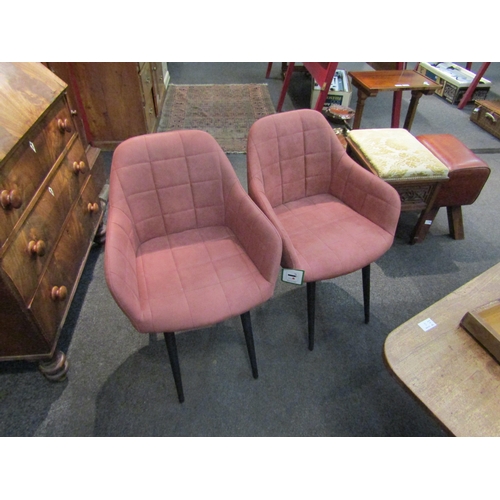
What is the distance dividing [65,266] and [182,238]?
0.52 metres

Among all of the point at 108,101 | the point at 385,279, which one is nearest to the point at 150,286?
the point at 385,279

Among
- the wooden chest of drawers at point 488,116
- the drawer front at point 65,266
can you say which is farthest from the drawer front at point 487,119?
the drawer front at point 65,266

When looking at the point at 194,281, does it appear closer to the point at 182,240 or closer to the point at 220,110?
the point at 182,240

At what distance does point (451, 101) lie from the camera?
3842 mm

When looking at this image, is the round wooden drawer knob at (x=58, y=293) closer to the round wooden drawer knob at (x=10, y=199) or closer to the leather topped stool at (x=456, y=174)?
the round wooden drawer knob at (x=10, y=199)

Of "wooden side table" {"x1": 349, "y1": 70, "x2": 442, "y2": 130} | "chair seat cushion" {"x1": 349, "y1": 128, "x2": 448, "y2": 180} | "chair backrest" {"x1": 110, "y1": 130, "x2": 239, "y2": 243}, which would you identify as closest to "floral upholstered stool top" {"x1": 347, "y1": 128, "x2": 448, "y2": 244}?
"chair seat cushion" {"x1": 349, "y1": 128, "x2": 448, "y2": 180}

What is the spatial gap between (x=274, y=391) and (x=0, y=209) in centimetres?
115

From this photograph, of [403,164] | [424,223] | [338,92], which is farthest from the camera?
[338,92]

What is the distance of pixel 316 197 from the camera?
1638 mm

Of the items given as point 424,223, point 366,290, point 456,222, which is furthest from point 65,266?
point 456,222

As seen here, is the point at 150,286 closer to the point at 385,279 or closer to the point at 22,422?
the point at 22,422

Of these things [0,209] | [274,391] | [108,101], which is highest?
Result: [0,209]

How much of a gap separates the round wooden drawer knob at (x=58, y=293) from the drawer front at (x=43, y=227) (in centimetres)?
10

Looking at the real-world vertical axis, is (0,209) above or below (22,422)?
above
